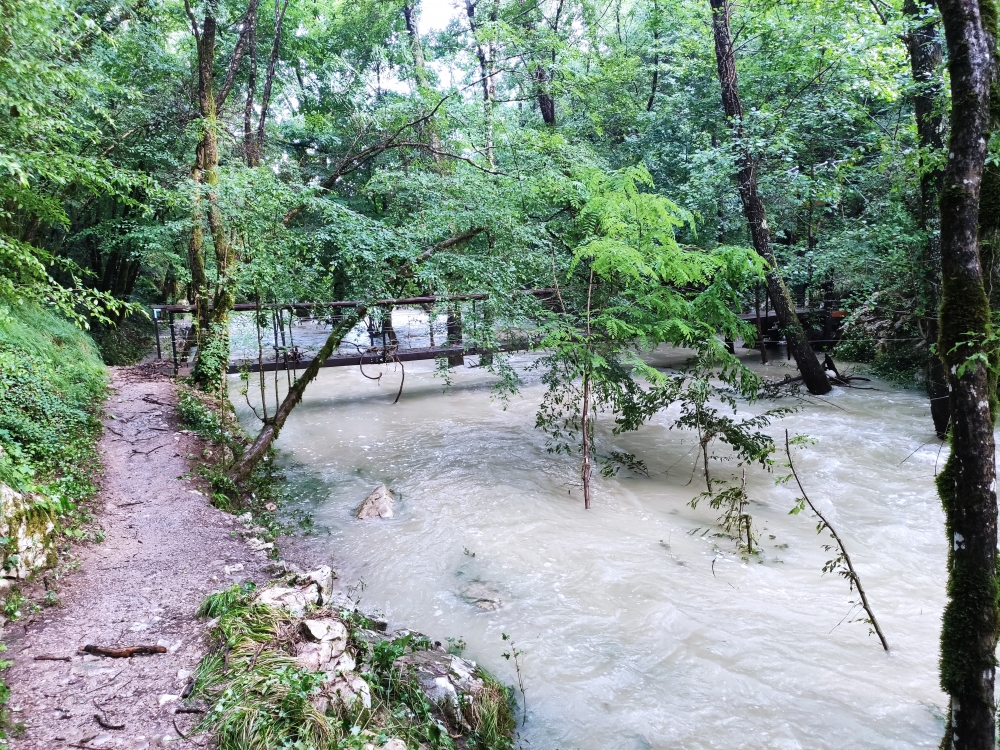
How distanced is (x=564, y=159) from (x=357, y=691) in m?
8.17

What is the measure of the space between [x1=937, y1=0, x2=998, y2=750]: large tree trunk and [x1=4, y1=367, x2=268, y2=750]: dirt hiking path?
3.96 metres

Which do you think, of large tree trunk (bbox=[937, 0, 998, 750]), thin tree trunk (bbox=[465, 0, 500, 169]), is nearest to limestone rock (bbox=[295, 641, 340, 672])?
large tree trunk (bbox=[937, 0, 998, 750])

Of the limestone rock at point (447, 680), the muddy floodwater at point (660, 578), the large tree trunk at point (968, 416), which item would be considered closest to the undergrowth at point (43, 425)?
the limestone rock at point (447, 680)

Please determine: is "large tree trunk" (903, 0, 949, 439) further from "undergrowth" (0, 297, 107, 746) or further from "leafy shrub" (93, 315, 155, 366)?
"leafy shrub" (93, 315, 155, 366)

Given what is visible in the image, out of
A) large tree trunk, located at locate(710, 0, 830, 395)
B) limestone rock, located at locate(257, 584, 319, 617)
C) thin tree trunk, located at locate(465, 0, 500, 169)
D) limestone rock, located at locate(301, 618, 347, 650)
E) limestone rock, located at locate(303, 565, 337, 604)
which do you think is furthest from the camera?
thin tree trunk, located at locate(465, 0, 500, 169)

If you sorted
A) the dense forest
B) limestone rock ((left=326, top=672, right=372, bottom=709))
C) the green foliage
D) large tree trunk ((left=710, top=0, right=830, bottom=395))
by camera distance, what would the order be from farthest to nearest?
1. large tree trunk ((left=710, top=0, right=830, bottom=395))
2. the green foliage
3. limestone rock ((left=326, top=672, right=372, bottom=709))
4. the dense forest

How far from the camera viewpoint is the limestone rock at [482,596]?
566cm

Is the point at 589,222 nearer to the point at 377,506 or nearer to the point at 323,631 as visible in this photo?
the point at 377,506

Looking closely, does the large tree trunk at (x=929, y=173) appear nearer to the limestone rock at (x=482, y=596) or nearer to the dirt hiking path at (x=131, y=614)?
the limestone rock at (x=482, y=596)

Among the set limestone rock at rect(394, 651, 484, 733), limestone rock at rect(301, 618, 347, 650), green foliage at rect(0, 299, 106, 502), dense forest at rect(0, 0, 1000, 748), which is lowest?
limestone rock at rect(394, 651, 484, 733)

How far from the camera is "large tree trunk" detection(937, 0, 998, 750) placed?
9.70 ft

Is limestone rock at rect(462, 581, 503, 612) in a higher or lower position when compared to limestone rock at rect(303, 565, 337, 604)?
lower

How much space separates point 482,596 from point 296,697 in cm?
292

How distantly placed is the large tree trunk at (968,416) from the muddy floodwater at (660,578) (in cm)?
132
